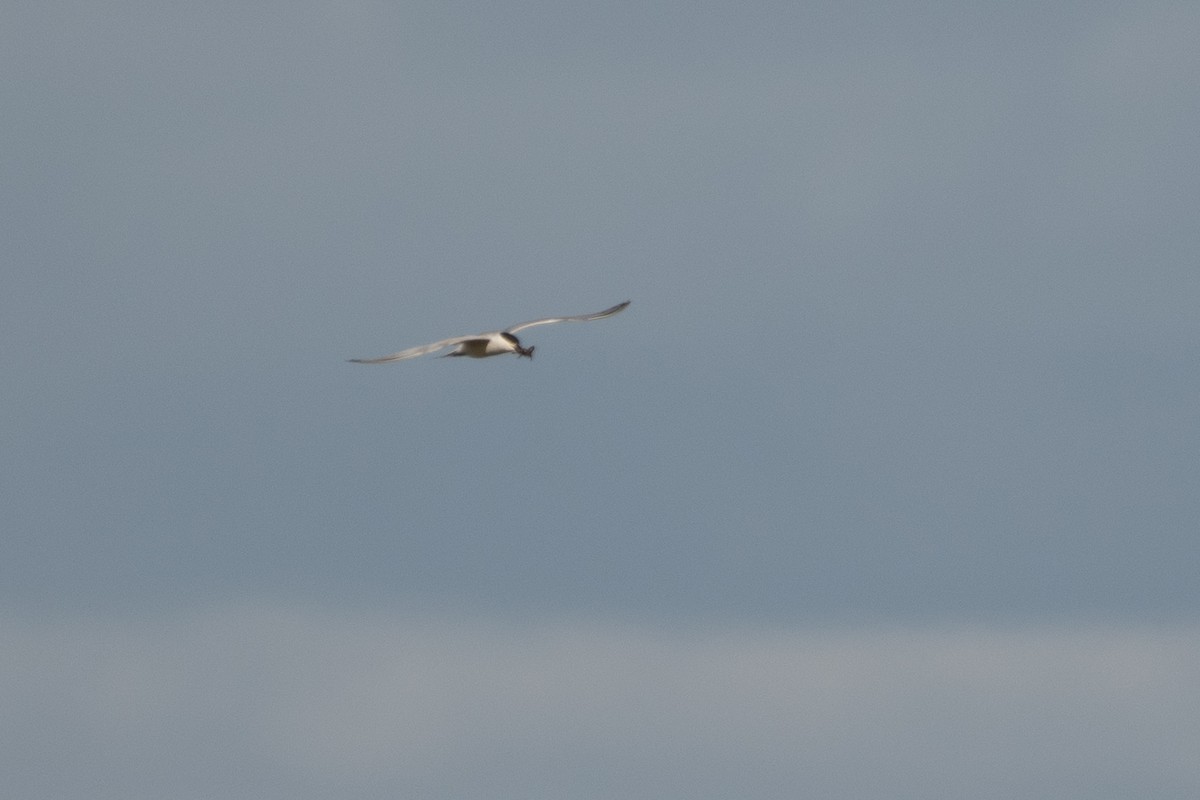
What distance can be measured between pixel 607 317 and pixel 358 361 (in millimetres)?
8636

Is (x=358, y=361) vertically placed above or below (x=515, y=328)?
below

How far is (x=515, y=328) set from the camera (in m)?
44.9

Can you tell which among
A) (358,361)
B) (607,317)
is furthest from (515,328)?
(358,361)

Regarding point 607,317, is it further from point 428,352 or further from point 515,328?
point 428,352

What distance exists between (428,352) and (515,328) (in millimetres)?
4220

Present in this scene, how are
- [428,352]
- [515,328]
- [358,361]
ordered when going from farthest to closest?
[515,328], [428,352], [358,361]

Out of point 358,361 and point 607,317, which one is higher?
point 607,317

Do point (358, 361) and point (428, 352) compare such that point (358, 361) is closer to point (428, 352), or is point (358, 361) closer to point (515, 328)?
point (428, 352)

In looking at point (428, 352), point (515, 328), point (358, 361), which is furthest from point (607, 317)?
point (358, 361)

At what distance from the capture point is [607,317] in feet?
148

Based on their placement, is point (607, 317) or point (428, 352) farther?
point (607, 317)

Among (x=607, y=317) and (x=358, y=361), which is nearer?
(x=358, y=361)

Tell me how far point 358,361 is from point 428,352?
119 inches

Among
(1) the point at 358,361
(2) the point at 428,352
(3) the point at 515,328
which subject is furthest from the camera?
(3) the point at 515,328
